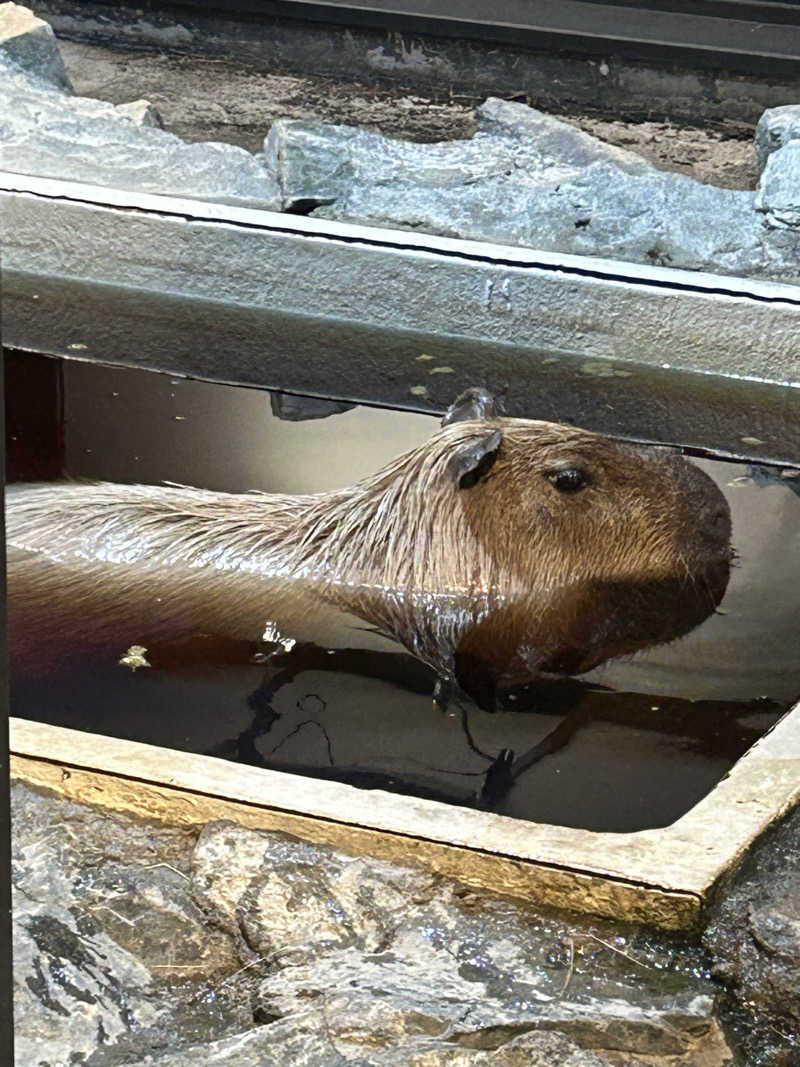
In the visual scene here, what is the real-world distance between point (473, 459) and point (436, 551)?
281mm

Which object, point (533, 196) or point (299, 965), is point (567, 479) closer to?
point (299, 965)

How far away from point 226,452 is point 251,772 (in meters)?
2.00

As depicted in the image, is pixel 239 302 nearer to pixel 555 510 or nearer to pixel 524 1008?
pixel 555 510

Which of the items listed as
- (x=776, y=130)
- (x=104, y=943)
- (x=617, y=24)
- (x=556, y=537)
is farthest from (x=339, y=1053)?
(x=617, y=24)

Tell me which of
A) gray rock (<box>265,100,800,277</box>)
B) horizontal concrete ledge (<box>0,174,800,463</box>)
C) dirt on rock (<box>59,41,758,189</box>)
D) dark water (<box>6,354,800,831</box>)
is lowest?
dark water (<box>6,354,800,831</box>)

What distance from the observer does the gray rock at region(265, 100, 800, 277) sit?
21.0ft

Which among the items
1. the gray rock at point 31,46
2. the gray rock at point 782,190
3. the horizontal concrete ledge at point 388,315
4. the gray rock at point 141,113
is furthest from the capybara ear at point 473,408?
the gray rock at point 31,46

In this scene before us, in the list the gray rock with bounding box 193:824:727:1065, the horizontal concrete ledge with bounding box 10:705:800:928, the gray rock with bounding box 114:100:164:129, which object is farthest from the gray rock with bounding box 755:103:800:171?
the gray rock with bounding box 193:824:727:1065

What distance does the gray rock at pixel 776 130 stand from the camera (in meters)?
6.65

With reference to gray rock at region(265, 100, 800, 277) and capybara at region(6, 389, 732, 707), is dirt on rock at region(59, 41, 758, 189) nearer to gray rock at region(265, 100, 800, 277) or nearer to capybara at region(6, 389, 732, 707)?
gray rock at region(265, 100, 800, 277)

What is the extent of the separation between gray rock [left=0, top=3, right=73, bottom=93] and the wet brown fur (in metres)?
3.98

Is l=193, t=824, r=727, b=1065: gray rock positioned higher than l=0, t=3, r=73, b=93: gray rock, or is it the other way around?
l=0, t=3, r=73, b=93: gray rock

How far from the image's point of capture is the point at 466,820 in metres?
2.97

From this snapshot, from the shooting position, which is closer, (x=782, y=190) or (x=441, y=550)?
(x=441, y=550)
